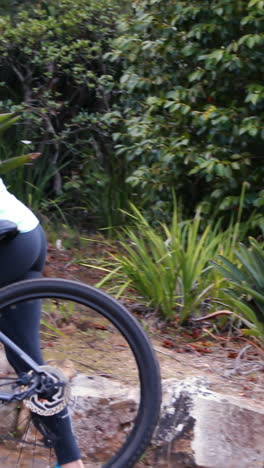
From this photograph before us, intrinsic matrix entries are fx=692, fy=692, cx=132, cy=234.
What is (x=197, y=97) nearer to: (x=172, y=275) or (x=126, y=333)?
(x=172, y=275)

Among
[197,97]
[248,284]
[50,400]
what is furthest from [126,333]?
[197,97]

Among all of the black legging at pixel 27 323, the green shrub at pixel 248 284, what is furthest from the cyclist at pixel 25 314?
the green shrub at pixel 248 284

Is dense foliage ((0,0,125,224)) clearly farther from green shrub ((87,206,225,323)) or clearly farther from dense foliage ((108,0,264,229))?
green shrub ((87,206,225,323))

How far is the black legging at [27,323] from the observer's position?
2.63 meters

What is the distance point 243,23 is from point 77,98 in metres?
2.56

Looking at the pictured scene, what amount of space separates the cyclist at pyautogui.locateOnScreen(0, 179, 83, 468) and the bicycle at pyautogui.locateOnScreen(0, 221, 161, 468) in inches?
1.7

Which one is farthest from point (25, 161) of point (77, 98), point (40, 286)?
point (77, 98)

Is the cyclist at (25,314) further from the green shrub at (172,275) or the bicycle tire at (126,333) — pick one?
the green shrub at (172,275)

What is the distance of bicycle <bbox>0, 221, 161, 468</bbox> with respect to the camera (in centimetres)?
257

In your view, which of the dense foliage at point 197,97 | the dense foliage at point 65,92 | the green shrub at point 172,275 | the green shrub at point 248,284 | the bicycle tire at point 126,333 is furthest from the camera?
the dense foliage at point 65,92

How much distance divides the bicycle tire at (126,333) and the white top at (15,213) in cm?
22

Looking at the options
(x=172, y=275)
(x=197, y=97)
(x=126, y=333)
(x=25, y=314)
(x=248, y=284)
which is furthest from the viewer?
(x=197, y=97)

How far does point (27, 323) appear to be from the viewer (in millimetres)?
2717

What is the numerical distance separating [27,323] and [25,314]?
4 cm
